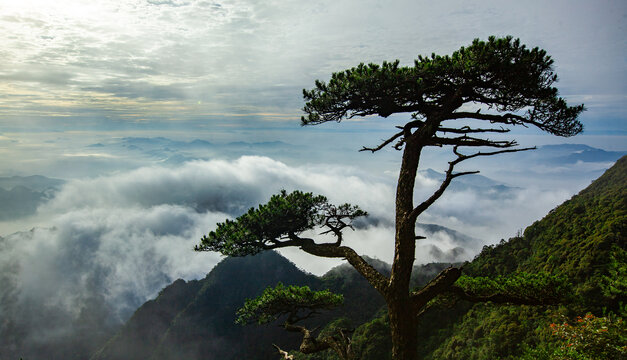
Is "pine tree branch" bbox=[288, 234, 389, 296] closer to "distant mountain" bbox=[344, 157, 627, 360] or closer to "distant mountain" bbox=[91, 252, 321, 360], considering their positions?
"distant mountain" bbox=[344, 157, 627, 360]

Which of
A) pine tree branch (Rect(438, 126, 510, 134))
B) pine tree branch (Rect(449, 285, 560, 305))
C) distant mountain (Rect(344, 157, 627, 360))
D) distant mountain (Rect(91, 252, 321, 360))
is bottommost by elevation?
distant mountain (Rect(91, 252, 321, 360))

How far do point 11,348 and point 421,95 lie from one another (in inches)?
10939

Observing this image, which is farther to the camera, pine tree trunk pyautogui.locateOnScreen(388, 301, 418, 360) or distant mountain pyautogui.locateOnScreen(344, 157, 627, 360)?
distant mountain pyautogui.locateOnScreen(344, 157, 627, 360)

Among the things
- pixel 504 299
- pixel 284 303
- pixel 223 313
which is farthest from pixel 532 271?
pixel 223 313

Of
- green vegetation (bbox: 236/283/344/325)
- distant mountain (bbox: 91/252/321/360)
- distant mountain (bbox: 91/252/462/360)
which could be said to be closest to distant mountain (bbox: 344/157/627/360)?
green vegetation (bbox: 236/283/344/325)

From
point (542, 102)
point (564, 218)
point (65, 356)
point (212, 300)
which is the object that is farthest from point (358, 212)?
point (65, 356)

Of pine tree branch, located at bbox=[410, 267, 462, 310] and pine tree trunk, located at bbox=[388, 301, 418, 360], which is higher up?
pine tree branch, located at bbox=[410, 267, 462, 310]

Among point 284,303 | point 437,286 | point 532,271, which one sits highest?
point 437,286

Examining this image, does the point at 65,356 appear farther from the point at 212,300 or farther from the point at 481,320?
the point at 481,320

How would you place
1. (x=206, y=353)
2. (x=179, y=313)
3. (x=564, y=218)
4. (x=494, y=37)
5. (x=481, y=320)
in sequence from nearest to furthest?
(x=494, y=37) → (x=481, y=320) → (x=564, y=218) → (x=206, y=353) → (x=179, y=313)

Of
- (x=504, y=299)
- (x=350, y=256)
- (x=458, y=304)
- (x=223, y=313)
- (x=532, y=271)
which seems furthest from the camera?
(x=223, y=313)

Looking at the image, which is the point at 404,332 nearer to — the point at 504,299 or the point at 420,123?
the point at 504,299

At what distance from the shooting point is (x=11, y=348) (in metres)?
186

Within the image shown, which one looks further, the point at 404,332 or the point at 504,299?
the point at 504,299
